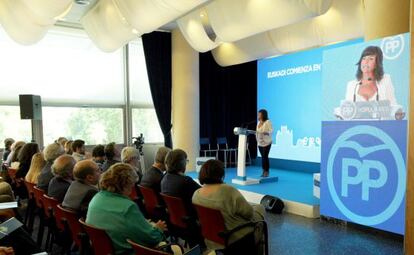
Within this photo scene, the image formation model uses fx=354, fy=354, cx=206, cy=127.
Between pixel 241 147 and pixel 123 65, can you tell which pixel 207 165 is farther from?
pixel 123 65

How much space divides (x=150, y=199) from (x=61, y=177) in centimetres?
87

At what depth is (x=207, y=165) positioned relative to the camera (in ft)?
9.32

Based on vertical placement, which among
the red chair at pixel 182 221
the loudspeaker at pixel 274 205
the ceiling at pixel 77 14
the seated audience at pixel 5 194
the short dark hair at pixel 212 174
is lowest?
the loudspeaker at pixel 274 205

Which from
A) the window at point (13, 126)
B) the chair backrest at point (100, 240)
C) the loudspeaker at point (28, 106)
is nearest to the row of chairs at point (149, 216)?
the chair backrest at point (100, 240)

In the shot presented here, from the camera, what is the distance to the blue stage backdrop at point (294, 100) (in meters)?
7.77

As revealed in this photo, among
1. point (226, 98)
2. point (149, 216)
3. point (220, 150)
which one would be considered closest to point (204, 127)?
point (220, 150)

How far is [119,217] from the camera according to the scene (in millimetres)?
2139

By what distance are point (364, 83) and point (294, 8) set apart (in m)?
1.22

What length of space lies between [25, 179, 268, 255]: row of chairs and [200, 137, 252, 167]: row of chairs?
5.70m

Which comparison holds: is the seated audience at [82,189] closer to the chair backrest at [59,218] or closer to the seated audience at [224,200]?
the chair backrest at [59,218]

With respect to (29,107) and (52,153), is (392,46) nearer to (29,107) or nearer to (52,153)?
(52,153)

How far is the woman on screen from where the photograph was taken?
380 centimetres

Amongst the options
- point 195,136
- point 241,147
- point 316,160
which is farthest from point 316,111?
point 195,136

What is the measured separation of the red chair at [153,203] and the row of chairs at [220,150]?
580 centimetres
